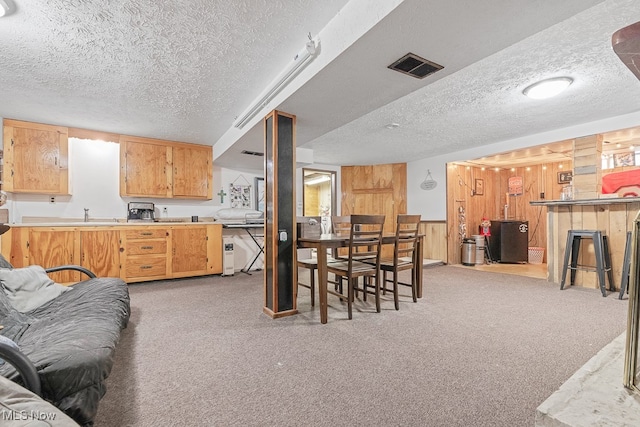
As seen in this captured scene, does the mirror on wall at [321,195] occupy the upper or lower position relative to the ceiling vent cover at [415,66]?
lower

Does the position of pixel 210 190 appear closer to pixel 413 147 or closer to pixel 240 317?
pixel 240 317

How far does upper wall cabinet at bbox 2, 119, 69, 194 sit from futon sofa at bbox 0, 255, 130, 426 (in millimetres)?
2343

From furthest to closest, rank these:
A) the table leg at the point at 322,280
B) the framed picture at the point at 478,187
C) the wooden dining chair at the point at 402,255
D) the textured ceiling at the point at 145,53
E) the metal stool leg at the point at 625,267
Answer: the framed picture at the point at 478,187
the metal stool leg at the point at 625,267
the wooden dining chair at the point at 402,255
the table leg at the point at 322,280
the textured ceiling at the point at 145,53

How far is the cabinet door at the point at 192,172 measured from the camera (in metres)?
4.84

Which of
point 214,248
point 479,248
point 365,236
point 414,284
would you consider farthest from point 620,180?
point 214,248

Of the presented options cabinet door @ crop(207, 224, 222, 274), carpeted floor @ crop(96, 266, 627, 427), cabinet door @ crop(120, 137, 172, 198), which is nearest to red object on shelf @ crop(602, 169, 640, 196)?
carpeted floor @ crop(96, 266, 627, 427)

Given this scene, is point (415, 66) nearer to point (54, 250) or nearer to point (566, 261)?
point (566, 261)

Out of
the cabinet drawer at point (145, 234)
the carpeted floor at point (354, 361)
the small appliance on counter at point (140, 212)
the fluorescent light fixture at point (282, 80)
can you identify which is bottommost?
the carpeted floor at point (354, 361)

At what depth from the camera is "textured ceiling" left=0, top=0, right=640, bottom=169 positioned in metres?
1.75

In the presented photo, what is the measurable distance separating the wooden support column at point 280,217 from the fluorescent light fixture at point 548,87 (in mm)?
2466

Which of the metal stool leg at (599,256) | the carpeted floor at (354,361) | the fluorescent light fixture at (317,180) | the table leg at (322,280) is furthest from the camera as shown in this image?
the fluorescent light fixture at (317,180)

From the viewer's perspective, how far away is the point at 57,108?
344cm

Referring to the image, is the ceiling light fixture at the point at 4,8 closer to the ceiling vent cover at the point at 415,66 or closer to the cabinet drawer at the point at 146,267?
the ceiling vent cover at the point at 415,66

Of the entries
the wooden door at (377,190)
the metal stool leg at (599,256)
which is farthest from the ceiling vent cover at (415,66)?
the wooden door at (377,190)
